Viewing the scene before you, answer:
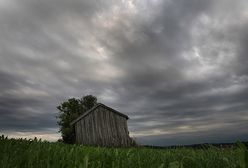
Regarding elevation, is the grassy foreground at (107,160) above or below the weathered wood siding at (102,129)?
below

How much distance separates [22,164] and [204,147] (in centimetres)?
345

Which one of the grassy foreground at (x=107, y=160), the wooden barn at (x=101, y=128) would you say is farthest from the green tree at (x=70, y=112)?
the grassy foreground at (x=107, y=160)

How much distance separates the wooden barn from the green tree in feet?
25.4

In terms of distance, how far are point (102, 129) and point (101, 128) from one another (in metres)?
0.20

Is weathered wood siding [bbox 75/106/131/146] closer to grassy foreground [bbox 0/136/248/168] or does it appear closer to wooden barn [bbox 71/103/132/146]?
wooden barn [bbox 71/103/132/146]

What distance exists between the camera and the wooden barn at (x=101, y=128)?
129 feet

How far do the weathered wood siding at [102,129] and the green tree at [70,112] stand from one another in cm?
780

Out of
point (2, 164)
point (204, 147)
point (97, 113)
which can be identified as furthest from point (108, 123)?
point (2, 164)

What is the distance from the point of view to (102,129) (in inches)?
1569

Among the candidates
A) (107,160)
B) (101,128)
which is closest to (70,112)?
(101,128)

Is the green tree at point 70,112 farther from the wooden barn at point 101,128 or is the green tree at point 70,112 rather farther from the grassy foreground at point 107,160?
the grassy foreground at point 107,160

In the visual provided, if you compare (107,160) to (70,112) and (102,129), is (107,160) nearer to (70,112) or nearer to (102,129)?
(102,129)

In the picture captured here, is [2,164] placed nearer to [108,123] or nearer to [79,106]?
[108,123]

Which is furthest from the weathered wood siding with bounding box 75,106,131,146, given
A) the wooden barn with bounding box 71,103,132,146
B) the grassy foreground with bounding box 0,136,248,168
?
the grassy foreground with bounding box 0,136,248,168
